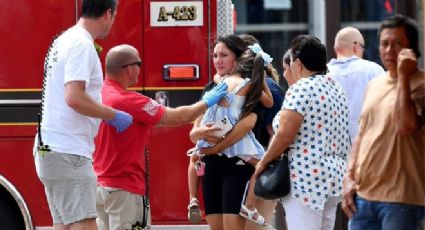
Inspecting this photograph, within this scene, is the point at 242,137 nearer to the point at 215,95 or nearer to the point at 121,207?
the point at 215,95

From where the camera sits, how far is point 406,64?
5.00 m

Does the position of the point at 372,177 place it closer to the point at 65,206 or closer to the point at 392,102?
the point at 392,102

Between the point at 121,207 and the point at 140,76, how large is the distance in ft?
6.17

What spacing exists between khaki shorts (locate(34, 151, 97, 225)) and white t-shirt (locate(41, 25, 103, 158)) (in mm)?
53

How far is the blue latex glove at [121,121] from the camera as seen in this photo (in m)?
6.38

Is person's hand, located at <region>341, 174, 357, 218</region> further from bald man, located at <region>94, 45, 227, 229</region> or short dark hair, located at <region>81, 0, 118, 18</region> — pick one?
short dark hair, located at <region>81, 0, 118, 18</region>

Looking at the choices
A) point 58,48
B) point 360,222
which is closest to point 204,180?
point 58,48

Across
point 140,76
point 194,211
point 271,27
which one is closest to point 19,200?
point 140,76

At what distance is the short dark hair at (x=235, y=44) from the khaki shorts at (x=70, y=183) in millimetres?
1757

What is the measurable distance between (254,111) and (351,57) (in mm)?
994

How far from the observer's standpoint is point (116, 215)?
6758mm

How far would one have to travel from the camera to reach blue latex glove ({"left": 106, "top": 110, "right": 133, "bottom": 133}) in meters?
6.38

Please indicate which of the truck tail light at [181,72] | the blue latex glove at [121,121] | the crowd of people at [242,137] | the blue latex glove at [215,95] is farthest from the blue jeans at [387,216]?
the truck tail light at [181,72]

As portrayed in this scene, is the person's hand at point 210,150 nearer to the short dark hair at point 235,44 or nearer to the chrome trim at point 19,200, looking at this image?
the short dark hair at point 235,44
